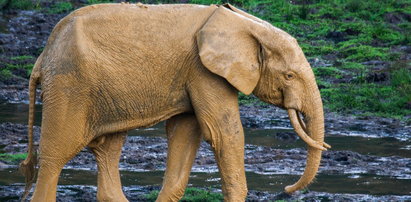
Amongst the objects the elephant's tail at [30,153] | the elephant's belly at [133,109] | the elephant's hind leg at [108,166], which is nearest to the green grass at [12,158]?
the elephant's tail at [30,153]

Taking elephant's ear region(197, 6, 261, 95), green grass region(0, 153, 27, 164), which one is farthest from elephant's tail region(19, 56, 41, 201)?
green grass region(0, 153, 27, 164)

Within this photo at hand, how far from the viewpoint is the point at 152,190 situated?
9.84 m

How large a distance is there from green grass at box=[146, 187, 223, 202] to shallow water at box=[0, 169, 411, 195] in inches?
21.0

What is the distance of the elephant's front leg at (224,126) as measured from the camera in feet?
25.3

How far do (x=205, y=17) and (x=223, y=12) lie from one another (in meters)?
0.17

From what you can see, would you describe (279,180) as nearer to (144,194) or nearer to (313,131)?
(144,194)

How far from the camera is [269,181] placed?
1045 cm

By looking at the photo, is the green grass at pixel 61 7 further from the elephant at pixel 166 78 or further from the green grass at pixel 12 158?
the elephant at pixel 166 78

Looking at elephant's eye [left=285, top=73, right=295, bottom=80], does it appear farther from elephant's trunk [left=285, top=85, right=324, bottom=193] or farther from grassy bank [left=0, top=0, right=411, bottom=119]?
grassy bank [left=0, top=0, right=411, bottom=119]

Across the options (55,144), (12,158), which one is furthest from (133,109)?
(12,158)

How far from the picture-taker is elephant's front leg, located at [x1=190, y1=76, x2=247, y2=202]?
303 inches

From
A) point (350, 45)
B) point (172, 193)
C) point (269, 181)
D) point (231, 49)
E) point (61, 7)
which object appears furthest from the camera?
point (61, 7)

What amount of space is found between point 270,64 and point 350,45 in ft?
34.6

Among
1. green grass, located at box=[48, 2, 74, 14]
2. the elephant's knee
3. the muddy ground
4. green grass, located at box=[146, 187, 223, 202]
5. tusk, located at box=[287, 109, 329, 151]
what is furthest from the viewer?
green grass, located at box=[48, 2, 74, 14]
